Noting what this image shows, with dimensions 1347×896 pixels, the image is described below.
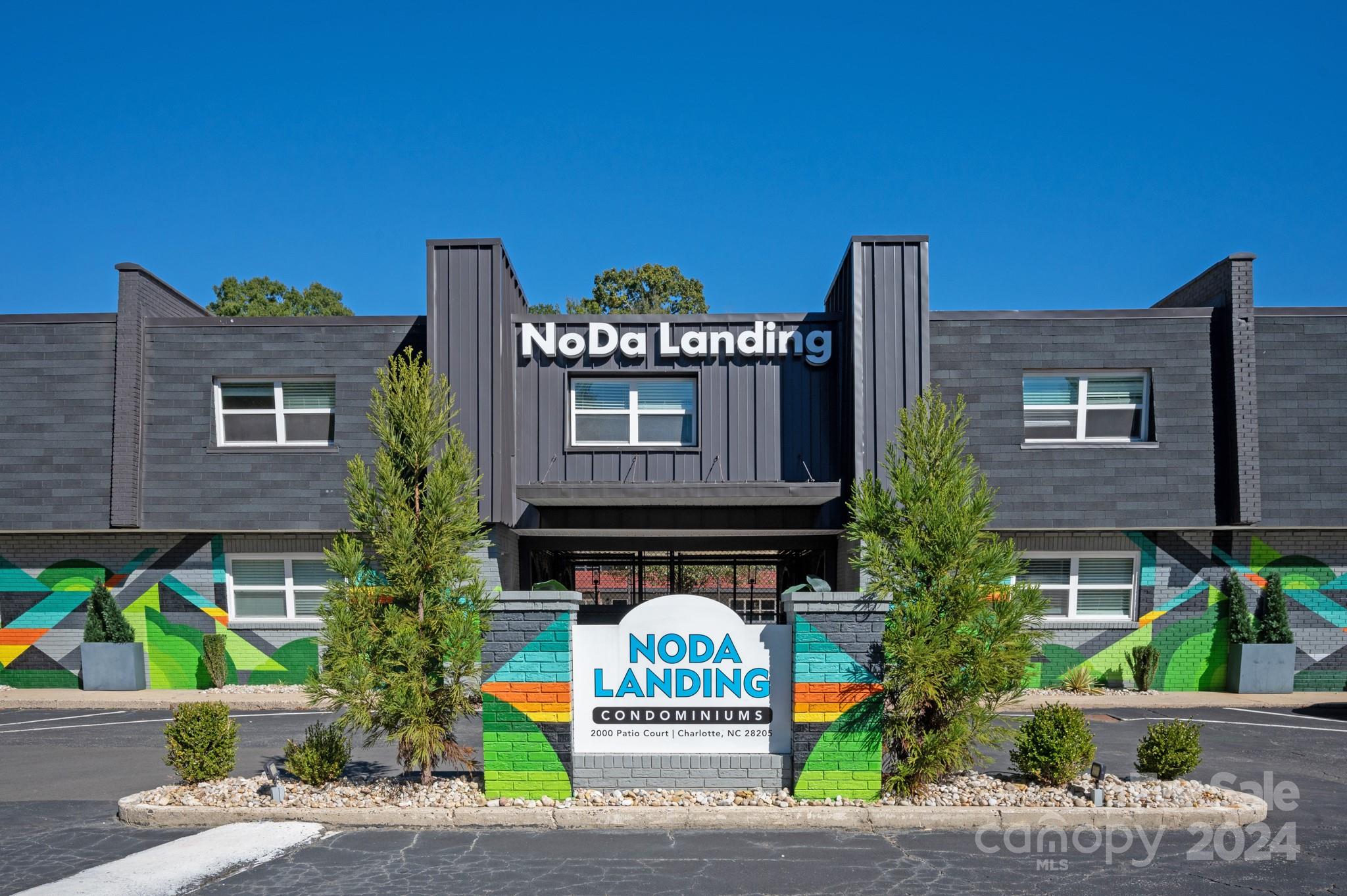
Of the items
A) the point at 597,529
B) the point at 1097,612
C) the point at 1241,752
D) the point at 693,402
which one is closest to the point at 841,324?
the point at 693,402

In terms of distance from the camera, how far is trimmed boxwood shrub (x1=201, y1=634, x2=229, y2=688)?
18.4 m

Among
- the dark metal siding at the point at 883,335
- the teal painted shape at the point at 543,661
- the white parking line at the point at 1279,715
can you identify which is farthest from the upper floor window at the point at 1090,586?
the teal painted shape at the point at 543,661

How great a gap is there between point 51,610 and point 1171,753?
18.8 meters

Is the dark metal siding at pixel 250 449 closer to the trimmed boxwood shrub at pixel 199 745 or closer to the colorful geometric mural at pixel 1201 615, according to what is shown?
the trimmed boxwood shrub at pixel 199 745

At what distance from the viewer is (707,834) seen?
9047mm

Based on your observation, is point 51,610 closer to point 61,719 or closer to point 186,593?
point 186,593

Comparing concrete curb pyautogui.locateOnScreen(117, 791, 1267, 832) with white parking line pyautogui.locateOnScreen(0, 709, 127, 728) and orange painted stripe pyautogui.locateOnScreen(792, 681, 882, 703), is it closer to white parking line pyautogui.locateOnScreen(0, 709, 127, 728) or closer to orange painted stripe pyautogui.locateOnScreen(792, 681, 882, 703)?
Result: orange painted stripe pyautogui.locateOnScreen(792, 681, 882, 703)

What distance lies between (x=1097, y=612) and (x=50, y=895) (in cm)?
1665

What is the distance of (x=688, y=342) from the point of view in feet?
60.5

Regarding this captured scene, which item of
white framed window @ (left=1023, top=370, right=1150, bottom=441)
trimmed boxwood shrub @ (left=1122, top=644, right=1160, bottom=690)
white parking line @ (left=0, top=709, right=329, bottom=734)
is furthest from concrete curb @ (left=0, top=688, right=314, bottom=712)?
trimmed boxwood shrub @ (left=1122, top=644, right=1160, bottom=690)

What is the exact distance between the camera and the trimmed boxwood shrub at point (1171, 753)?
1009cm

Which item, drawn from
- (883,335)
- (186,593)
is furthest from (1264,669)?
(186,593)

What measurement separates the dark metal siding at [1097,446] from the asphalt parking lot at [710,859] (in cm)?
758

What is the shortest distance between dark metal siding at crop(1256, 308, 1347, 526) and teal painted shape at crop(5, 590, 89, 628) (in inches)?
853
